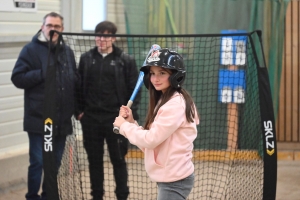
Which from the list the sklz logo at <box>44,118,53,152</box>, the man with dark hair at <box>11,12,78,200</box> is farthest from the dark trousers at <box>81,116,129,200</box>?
the sklz logo at <box>44,118,53,152</box>

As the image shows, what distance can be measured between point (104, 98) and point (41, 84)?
0.55 metres

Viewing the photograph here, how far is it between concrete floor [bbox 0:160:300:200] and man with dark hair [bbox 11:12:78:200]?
0.94 metres

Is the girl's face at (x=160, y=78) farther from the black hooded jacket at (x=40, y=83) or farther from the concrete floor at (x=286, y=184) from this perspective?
the concrete floor at (x=286, y=184)

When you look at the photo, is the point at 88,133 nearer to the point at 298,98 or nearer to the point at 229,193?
the point at 229,193

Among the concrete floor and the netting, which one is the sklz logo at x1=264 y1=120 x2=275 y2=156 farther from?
the concrete floor

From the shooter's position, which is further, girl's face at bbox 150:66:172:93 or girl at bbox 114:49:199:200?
girl's face at bbox 150:66:172:93

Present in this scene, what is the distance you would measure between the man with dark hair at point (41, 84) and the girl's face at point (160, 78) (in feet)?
5.79

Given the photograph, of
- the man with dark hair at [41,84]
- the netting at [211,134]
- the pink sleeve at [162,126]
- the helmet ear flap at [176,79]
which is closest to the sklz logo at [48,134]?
the netting at [211,134]

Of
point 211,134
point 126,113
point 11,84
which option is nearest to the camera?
point 126,113

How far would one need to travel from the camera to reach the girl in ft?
12.0

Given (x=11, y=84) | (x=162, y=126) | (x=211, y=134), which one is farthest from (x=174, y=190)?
(x=211, y=134)

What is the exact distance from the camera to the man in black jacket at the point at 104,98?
5.50m

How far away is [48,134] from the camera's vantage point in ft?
15.7

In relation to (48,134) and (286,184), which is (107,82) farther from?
(286,184)
